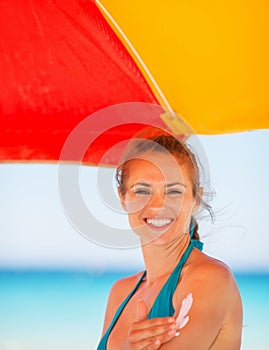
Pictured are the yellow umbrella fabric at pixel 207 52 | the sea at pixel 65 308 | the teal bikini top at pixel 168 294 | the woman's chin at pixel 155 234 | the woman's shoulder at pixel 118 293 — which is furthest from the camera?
the sea at pixel 65 308

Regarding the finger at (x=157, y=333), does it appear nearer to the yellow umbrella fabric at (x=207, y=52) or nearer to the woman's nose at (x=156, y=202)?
the woman's nose at (x=156, y=202)

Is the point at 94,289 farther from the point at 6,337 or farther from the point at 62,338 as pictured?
the point at 6,337

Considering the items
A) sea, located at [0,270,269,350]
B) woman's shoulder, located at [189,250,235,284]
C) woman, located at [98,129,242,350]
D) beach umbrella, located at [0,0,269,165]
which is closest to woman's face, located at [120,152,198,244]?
woman, located at [98,129,242,350]

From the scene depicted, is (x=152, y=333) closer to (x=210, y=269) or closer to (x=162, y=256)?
(x=210, y=269)

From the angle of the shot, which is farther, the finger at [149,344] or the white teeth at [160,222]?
the white teeth at [160,222]

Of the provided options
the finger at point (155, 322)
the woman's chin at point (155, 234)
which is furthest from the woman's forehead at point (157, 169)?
the finger at point (155, 322)

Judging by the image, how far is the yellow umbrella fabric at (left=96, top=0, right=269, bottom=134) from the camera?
1827 mm

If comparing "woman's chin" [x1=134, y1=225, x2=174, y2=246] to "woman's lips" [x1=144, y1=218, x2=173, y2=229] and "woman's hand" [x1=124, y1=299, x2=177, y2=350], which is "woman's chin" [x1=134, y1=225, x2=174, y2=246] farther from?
"woman's hand" [x1=124, y1=299, x2=177, y2=350]

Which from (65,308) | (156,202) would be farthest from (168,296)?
(65,308)

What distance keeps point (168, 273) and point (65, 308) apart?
1005 millimetres

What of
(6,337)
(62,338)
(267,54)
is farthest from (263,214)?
(6,337)

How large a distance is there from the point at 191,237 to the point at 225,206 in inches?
29.7

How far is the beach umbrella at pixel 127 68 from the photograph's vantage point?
184 cm

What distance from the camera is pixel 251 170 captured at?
6.91ft
